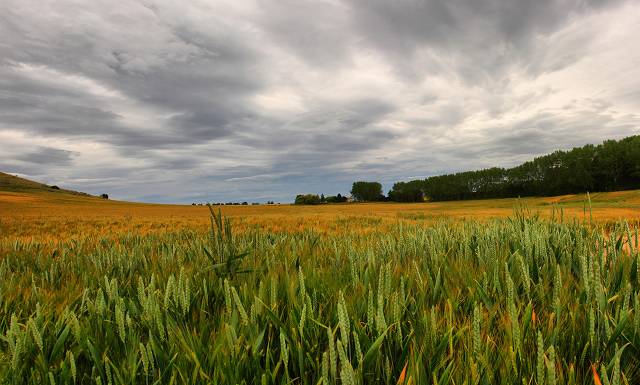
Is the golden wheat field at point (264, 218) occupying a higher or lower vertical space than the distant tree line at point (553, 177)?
lower

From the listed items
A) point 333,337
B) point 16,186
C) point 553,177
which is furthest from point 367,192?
point 333,337

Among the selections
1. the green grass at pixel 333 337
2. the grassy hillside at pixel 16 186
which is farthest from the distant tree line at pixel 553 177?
the grassy hillside at pixel 16 186

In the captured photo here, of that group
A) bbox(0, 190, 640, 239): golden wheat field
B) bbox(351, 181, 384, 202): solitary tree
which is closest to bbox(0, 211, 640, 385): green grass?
bbox(0, 190, 640, 239): golden wheat field

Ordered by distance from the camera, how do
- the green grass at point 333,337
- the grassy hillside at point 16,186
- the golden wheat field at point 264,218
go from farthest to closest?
the grassy hillside at point 16,186 → the golden wheat field at point 264,218 → the green grass at point 333,337

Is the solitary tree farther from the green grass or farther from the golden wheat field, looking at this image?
the green grass

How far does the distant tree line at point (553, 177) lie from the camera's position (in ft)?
255

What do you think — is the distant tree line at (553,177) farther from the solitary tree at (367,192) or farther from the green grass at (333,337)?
the green grass at (333,337)

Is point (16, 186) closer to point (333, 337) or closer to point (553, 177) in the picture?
point (333, 337)

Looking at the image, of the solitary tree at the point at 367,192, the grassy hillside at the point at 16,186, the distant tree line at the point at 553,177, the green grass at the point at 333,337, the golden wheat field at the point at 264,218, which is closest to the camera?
the green grass at the point at 333,337

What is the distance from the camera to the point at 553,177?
8512 cm

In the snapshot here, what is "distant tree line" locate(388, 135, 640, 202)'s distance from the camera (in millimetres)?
77750

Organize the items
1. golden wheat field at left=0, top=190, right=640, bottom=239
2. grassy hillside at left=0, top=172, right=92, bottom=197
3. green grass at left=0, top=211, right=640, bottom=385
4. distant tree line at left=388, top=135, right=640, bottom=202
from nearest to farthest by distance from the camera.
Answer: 1. green grass at left=0, top=211, right=640, bottom=385
2. golden wheat field at left=0, top=190, right=640, bottom=239
3. grassy hillside at left=0, top=172, right=92, bottom=197
4. distant tree line at left=388, top=135, right=640, bottom=202

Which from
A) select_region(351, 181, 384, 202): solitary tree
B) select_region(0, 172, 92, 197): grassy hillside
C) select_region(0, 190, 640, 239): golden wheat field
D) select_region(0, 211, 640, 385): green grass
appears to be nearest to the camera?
select_region(0, 211, 640, 385): green grass

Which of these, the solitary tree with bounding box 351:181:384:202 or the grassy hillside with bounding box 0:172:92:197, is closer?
the grassy hillside with bounding box 0:172:92:197
